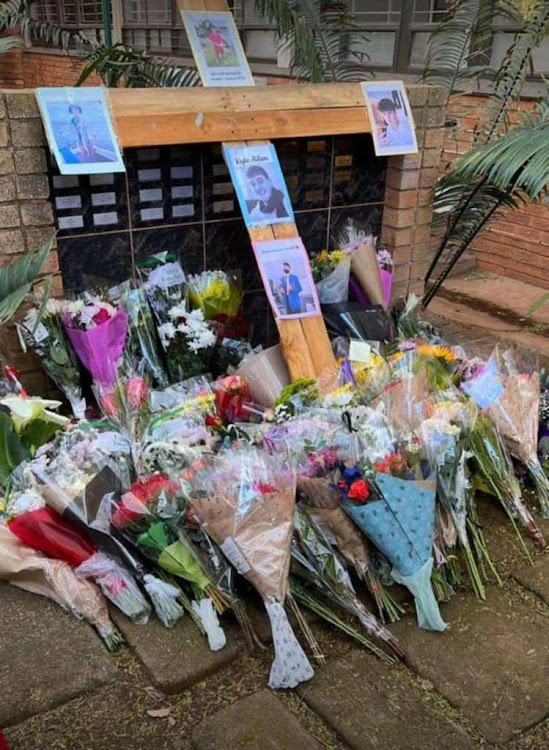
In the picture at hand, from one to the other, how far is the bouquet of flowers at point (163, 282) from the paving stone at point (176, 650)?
1512 mm

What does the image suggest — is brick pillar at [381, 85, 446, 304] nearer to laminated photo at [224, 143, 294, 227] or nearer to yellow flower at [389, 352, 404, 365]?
laminated photo at [224, 143, 294, 227]

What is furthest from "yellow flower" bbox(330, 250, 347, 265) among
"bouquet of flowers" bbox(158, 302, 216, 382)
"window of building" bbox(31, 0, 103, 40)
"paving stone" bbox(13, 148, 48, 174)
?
"window of building" bbox(31, 0, 103, 40)

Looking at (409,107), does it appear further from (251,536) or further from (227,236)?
(251,536)

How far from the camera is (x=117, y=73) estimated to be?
471 centimetres

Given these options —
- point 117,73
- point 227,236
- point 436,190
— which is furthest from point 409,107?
point 117,73

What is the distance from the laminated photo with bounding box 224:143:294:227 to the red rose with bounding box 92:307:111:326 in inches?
32.6

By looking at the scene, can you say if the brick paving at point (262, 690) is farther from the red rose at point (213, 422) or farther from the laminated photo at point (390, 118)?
the laminated photo at point (390, 118)

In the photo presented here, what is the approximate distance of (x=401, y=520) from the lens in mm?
2326

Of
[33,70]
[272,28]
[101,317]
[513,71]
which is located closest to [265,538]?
[101,317]

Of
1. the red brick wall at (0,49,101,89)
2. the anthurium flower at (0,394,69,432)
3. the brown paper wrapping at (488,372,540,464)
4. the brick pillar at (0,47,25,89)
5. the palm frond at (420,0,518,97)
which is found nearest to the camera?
the anthurium flower at (0,394,69,432)

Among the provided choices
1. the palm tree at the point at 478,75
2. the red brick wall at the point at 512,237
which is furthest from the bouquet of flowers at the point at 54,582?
the red brick wall at the point at 512,237

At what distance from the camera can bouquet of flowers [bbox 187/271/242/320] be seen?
346 cm

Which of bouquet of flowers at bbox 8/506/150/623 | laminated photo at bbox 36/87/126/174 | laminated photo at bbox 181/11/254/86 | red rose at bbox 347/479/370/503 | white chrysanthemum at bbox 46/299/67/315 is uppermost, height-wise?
laminated photo at bbox 181/11/254/86

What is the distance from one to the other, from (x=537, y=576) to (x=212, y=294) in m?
1.98
